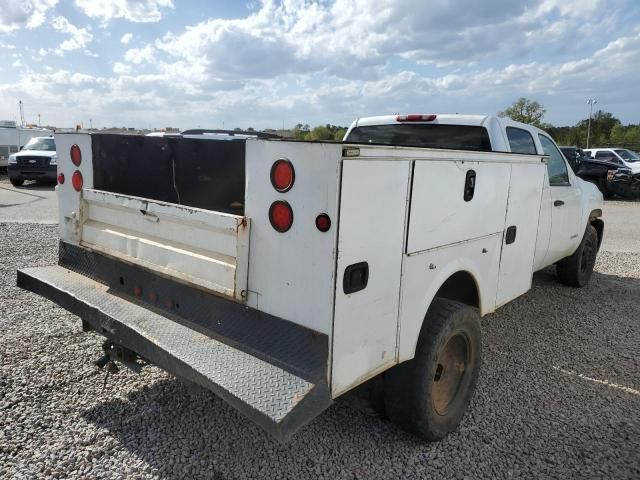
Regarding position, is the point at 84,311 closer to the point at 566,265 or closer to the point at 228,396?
the point at 228,396

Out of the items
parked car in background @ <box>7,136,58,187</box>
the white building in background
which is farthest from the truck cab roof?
the white building in background

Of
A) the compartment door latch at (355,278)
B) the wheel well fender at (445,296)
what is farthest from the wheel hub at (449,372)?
the compartment door latch at (355,278)

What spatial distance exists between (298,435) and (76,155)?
2353 millimetres

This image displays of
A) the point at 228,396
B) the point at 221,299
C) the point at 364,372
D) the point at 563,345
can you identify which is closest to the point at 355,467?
the point at 364,372

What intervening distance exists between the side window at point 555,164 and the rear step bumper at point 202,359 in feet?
12.6

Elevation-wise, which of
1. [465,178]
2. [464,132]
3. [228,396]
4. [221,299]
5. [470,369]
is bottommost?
[470,369]

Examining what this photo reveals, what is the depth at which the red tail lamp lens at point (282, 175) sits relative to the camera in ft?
7.38

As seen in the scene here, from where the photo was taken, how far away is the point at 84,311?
3043 mm

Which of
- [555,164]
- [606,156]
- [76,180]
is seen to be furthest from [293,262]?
[606,156]

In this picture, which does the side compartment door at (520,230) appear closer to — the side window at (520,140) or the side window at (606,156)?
the side window at (520,140)

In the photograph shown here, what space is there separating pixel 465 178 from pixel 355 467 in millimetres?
1731

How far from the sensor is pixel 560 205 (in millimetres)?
5066

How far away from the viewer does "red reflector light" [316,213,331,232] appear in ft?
7.04

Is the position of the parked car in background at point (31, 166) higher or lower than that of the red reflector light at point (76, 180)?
lower
